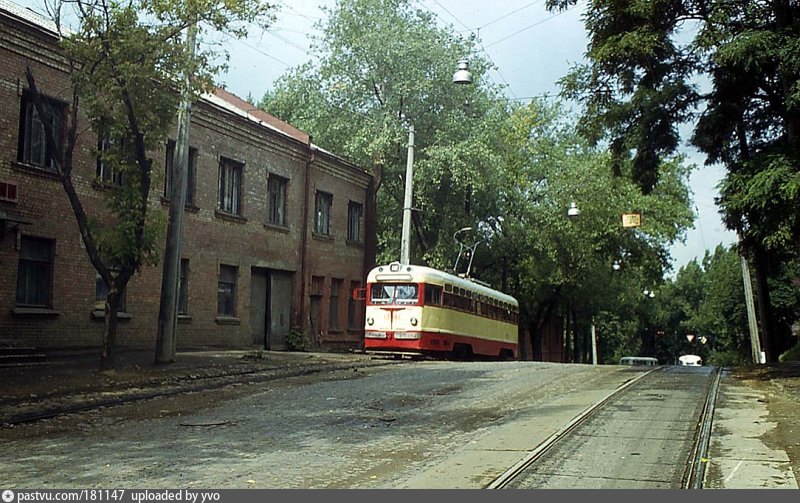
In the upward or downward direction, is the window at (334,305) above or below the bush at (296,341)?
above

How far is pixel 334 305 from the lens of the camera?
34.0 m

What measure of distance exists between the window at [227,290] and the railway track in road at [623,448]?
49.6ft

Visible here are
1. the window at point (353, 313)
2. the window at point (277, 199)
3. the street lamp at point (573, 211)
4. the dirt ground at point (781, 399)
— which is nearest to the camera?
the dirt ground at point (781, 399)

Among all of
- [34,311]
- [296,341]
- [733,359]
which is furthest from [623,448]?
[733,359]

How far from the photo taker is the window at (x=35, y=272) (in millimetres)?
19328

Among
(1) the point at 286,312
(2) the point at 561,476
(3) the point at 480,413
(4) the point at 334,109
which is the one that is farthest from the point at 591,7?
(4) the point at 334,109

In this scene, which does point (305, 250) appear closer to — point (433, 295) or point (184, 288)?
point (433, 295)

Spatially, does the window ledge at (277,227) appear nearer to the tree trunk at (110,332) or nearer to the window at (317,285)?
the window at (317,285)

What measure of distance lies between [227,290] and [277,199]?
4.52 m

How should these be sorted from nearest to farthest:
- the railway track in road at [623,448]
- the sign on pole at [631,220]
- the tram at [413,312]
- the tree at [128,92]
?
the railway track in road at [623,448], the tree at [128,92], the tram at [413,312], the sign on pole at [631,220]

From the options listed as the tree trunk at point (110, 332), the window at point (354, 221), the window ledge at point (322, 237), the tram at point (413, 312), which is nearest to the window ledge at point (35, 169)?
the tree trunk at point (110, 332)

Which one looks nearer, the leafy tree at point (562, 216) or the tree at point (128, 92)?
the tree at point (128, 92)

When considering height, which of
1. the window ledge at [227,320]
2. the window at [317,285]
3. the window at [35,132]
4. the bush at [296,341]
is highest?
the window at [35,132]
